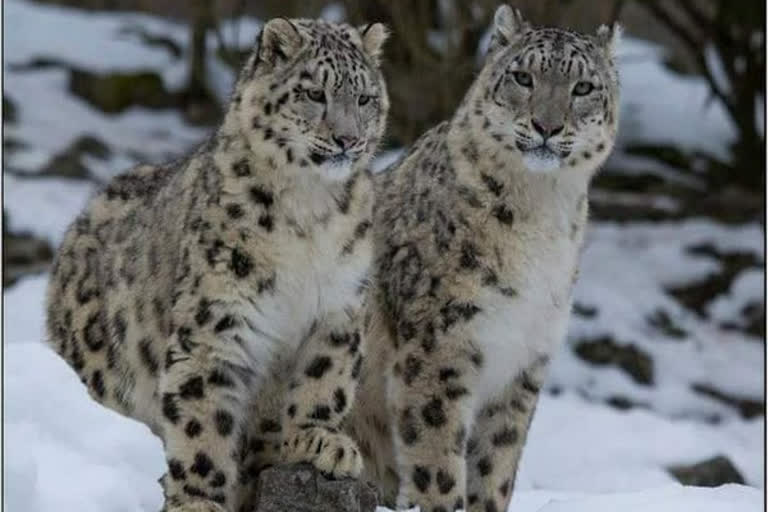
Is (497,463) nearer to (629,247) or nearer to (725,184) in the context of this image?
(629,247)

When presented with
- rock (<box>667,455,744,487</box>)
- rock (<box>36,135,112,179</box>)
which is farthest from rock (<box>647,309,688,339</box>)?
rock (<box>36,135,112,179</box>)

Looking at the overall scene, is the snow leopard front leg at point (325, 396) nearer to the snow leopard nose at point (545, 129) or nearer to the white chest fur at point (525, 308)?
the white chest fur at point (525, 308)

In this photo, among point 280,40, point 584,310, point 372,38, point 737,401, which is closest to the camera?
point 280,40

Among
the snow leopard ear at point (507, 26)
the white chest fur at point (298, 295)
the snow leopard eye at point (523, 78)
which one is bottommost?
the white chest fur at point (298, 295)

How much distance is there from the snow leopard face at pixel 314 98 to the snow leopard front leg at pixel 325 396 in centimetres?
45

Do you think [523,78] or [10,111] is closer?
[523,78]


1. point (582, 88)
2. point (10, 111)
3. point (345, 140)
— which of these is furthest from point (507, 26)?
point (10, 111)

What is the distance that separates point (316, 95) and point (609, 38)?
148cm

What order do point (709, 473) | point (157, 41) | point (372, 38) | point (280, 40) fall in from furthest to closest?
point (157, 41)
point (709, 473)
point (372, 38)
point (280, 40)

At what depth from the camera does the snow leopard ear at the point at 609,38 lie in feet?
21.5

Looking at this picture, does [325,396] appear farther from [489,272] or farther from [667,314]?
[667,314]

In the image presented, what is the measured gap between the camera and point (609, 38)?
658cm

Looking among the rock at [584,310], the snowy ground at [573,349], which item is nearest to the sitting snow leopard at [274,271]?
the snowy ground at [573,349]

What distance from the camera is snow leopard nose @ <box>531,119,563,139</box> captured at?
626 cm
